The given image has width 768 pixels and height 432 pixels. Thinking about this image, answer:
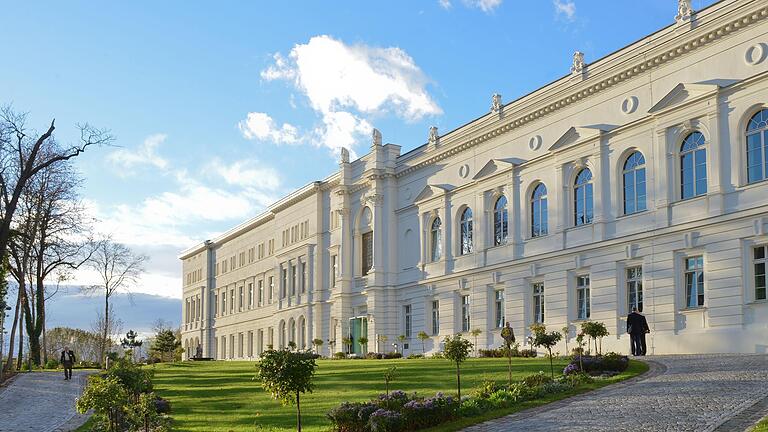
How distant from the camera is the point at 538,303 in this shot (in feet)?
133

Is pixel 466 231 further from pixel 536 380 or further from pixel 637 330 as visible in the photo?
pixel 536 380

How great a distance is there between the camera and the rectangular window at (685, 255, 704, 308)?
105 ft

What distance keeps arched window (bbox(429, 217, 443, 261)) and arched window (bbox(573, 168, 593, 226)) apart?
427 inches

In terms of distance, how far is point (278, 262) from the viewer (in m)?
67.3

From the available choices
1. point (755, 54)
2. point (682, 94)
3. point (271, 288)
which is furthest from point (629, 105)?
point (271, 288)

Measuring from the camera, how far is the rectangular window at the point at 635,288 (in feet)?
114

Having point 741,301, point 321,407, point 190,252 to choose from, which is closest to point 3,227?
point 321,407

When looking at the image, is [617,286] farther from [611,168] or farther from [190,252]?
[190,252]

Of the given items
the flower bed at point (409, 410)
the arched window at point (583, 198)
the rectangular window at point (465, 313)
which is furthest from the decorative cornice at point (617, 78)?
the flower bed at point (409, 410)

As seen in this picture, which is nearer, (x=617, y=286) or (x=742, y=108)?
(x=742, y=108)

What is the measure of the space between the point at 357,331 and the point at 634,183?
23322mm

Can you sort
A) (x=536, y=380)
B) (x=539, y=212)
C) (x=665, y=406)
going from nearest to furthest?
(x=665, y=406)
(x=536, y=380)
(x=539, y=212)

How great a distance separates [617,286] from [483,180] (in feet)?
35.1

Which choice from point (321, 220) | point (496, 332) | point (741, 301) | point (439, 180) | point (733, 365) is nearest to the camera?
point (733, 365)
